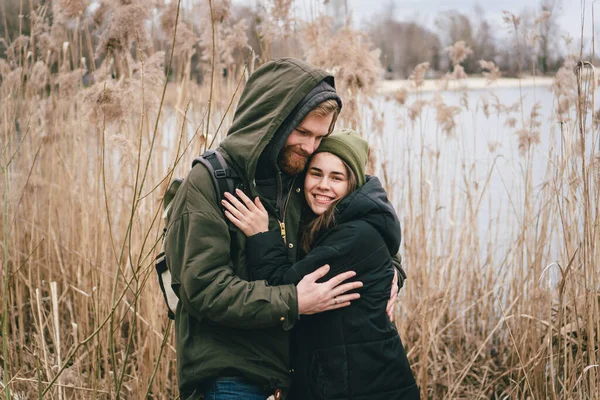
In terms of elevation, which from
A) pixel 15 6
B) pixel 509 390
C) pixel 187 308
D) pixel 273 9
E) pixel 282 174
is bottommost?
pixel 509 390

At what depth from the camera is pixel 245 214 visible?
1.54 m

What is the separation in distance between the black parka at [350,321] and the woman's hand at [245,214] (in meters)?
0.03

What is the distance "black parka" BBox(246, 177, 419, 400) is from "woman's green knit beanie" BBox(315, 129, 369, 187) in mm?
72

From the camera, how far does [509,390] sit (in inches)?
107

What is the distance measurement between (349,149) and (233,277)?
50 centimetres

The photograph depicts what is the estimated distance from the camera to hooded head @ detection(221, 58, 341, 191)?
1.57 metres

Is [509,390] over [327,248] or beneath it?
beneath

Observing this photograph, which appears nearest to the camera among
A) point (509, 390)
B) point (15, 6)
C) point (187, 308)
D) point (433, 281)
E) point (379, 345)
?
point (187, 308)

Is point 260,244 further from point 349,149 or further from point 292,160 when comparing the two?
point 349,149

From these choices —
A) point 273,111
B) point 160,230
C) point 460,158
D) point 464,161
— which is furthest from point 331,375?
point 460,158

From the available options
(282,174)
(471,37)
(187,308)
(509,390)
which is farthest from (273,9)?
(471,37)

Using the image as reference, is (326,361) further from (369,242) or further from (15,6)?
(15,6)

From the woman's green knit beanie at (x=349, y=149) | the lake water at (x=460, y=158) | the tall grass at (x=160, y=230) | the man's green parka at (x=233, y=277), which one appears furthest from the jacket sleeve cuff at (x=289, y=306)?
the lake water at (x=460, y=158)

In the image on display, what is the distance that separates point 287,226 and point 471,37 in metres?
7.66
